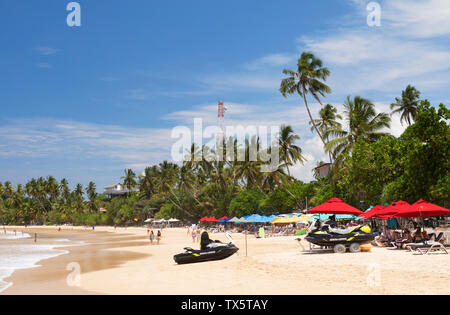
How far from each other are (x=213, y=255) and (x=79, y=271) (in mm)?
6563

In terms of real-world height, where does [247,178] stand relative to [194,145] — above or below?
below

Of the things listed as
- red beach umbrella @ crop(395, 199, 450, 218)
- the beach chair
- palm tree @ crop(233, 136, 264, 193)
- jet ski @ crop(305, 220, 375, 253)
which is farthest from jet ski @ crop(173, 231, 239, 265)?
palm tree @ crop(233, 136, 264, 193)

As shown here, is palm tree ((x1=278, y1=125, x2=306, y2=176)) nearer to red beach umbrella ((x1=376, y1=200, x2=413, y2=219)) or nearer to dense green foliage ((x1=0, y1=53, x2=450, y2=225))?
dense green foliage ((x1=0, y1=53, x2=450, y2=225))

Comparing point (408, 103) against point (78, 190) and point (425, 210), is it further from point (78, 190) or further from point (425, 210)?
point (78, 190)

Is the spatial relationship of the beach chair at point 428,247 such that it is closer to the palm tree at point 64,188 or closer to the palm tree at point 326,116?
the palm tree at point 326,116

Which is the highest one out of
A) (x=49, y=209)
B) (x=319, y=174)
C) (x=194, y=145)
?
(x=194, y=145)

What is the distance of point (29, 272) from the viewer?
1941 centimetres

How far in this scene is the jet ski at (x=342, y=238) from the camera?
18.6 m

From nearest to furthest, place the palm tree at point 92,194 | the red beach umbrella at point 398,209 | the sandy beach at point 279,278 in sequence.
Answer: the sandy beach at point 279,278
the red beach umbrella at point 398,209
the palm tree at point 92,194

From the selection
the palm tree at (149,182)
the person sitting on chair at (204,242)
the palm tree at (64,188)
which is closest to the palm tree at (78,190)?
the palm tree at (64,188)

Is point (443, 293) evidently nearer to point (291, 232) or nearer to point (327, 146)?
point (327, 146)

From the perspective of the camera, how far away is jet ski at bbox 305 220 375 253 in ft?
61.0

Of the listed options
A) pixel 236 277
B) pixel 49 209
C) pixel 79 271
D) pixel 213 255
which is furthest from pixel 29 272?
pixel 49 209
